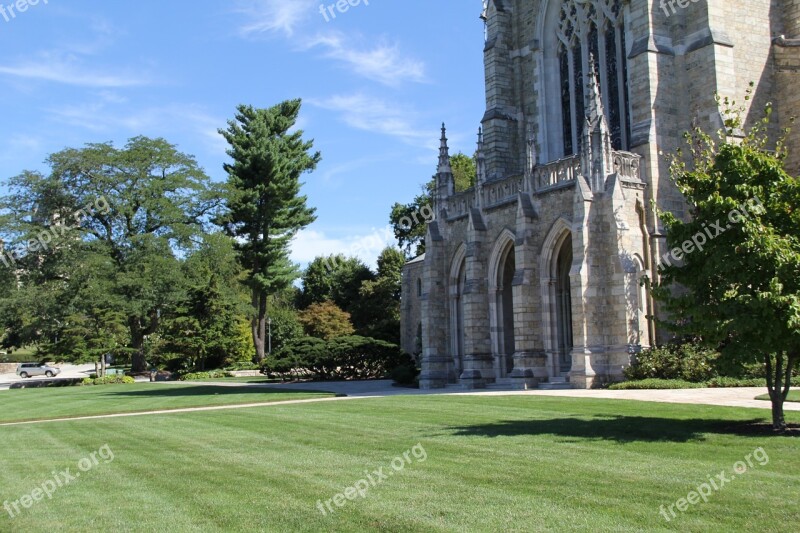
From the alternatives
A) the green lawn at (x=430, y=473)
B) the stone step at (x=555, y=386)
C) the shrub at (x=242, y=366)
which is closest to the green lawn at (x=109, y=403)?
the green lawn at (x=430, y=473)

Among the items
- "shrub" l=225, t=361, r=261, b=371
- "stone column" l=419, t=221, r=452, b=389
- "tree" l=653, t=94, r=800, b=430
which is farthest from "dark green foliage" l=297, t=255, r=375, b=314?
"tree" l=653, t=94, r=800, b=430

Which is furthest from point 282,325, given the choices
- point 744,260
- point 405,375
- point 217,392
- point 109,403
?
point 744,260

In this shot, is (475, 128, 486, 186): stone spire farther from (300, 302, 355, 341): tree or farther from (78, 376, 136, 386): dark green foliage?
(300, 302, 355, 341): tree

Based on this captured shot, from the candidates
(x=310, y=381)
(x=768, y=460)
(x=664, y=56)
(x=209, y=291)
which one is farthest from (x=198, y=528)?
(x=209, y=291)

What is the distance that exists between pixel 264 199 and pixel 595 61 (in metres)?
30.8

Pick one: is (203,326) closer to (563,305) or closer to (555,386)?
(563,305)

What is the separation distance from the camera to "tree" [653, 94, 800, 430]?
38.4ft

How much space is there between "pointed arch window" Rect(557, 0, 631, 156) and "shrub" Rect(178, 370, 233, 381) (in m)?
25.9

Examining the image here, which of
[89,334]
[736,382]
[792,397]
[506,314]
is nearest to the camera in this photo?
[792,397]

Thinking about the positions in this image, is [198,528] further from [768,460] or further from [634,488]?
[768,460]

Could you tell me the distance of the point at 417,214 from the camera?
7006cm

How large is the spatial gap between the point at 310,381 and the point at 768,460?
3063 centimetres

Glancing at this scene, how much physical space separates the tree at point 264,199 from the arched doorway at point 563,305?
31285 millimetres

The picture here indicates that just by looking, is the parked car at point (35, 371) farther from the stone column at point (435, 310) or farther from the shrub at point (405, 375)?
the stone column at point (435, 310)
